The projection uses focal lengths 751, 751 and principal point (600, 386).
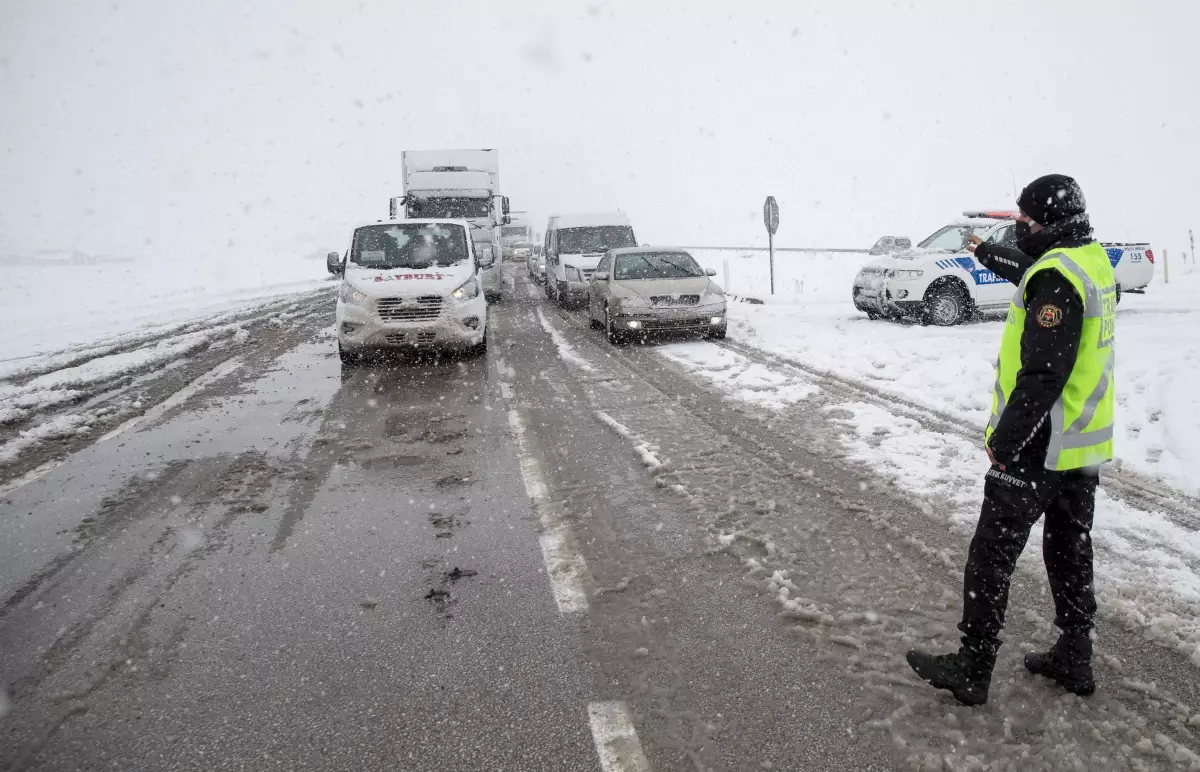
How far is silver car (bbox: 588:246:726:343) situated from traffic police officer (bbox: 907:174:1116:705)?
9046 millimetres

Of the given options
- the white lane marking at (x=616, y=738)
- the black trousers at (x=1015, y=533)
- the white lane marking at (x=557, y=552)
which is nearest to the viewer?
the white lane marking at (x=616, y=738)

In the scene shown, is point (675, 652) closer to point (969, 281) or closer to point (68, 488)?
point (68, 488)

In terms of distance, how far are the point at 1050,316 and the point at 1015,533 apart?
722 millimetres

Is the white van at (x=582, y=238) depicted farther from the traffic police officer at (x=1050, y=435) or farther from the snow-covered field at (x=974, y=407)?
the traffic police officer at (x=1050, y=435)

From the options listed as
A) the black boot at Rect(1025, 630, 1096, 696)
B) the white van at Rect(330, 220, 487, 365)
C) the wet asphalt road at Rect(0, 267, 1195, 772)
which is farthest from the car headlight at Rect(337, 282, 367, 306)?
the black boot at Rect(1025, 630, 1096, 696)

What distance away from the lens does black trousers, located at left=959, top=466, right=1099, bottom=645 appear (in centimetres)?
250

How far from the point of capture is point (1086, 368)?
2449 mm

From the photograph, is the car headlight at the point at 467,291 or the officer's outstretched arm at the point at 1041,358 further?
the car headlight at the point at 467,291

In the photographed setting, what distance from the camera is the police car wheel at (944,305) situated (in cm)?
1266

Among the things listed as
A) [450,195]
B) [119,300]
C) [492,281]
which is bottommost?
[119,300]

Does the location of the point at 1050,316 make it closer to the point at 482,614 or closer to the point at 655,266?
the point at 482,614

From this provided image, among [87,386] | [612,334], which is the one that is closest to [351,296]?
[87,386]

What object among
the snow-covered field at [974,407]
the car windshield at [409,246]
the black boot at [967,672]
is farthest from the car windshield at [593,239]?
the black boot at [967,672]

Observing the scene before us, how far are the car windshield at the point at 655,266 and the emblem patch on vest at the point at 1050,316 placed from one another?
33.4 ft
